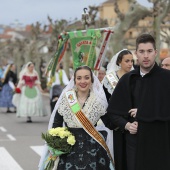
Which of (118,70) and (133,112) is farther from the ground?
(118,70)

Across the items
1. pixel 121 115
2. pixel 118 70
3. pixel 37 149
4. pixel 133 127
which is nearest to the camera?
pixel 133 127

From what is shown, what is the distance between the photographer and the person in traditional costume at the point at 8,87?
74.2 ft

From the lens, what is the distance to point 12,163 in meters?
Answer: 10.3

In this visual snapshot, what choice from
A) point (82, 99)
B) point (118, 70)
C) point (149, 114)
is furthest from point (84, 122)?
A: point (118, 70)

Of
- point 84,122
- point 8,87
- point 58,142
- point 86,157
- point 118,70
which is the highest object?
point 118,70

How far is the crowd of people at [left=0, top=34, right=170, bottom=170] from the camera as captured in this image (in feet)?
16.7

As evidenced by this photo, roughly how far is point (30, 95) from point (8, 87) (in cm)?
527

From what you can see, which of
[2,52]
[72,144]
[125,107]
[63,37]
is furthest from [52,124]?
[2,52]

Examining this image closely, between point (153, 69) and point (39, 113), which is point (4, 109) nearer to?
point (39, 113)

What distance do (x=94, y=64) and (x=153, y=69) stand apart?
479cm

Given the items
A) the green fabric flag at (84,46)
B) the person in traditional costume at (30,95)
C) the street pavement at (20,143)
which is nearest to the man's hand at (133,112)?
the green fabric flag at (84,46)

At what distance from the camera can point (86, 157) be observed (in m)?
6.04

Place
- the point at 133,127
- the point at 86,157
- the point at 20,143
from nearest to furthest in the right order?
the point at 133,127, the point at 86,157, the point at 20,143

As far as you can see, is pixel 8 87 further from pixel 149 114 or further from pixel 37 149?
pixel 149 114
